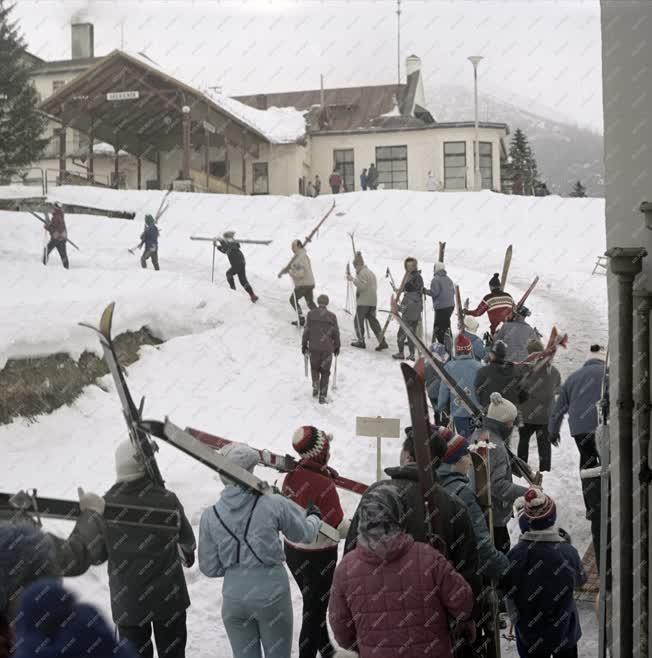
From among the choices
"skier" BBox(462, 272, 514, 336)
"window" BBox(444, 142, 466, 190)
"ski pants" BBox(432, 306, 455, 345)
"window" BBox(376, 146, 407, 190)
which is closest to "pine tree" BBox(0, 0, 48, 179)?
"window" BBox(376, 146, 407, 190)

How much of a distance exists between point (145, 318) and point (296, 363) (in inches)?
93.4

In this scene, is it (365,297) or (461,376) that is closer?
(461,376)

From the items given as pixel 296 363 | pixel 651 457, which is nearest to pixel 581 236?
pixel 296 363

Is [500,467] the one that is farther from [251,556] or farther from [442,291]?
[442,291]

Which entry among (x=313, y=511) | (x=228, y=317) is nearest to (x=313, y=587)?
(x=313, y=511)

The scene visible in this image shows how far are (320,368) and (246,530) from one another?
6803 millimetres

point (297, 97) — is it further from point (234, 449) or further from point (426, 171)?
point (234, 449)

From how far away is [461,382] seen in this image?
27.1ft

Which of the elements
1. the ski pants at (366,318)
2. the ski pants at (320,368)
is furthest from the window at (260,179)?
the ski pants at (320,368)

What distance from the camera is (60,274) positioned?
53.6 feet

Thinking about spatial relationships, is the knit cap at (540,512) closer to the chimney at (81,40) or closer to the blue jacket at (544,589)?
the blue jacket at (544,589)

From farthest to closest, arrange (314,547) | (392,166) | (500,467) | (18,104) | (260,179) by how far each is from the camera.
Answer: (392,166) → (260,179) → (18,104) → (500,467) → (314,547)

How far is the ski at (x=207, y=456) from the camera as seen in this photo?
10.7ft

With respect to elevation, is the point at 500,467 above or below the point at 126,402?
below
